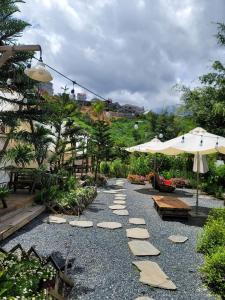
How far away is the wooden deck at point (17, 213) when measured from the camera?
626cm

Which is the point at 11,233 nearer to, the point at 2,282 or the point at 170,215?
the point at 2,282

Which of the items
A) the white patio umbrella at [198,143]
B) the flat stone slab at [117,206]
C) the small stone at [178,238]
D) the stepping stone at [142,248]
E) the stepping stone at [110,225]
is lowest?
the stepping stone at [142,248]

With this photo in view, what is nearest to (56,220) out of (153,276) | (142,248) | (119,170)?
(142,248)

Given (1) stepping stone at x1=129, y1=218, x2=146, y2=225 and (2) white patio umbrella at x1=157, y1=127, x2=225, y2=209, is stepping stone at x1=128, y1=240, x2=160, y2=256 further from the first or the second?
(2) white patio umbrella at x1=157, y1=127, x2=225, y2=209

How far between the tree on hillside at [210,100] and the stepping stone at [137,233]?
9.77 meters

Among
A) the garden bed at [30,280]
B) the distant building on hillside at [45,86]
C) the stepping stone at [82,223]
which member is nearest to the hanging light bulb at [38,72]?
the garden bed at [30,280]

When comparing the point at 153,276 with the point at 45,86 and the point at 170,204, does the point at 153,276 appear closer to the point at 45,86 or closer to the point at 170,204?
the point at 170,204

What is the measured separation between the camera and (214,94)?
703 inches

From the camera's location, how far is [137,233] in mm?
6922

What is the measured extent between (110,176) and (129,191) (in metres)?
5.98

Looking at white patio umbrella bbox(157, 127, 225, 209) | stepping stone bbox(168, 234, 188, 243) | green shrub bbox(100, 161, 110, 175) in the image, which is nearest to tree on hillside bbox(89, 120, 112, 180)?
green shrub bbox(100, 161, 110, 175)

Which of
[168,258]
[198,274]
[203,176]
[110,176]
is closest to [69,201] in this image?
[168,258]

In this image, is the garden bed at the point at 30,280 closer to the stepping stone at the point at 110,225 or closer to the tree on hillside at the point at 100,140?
the stepping stone at the point at 110,225

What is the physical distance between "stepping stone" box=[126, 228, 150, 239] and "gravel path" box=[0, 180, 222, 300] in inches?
4.2
